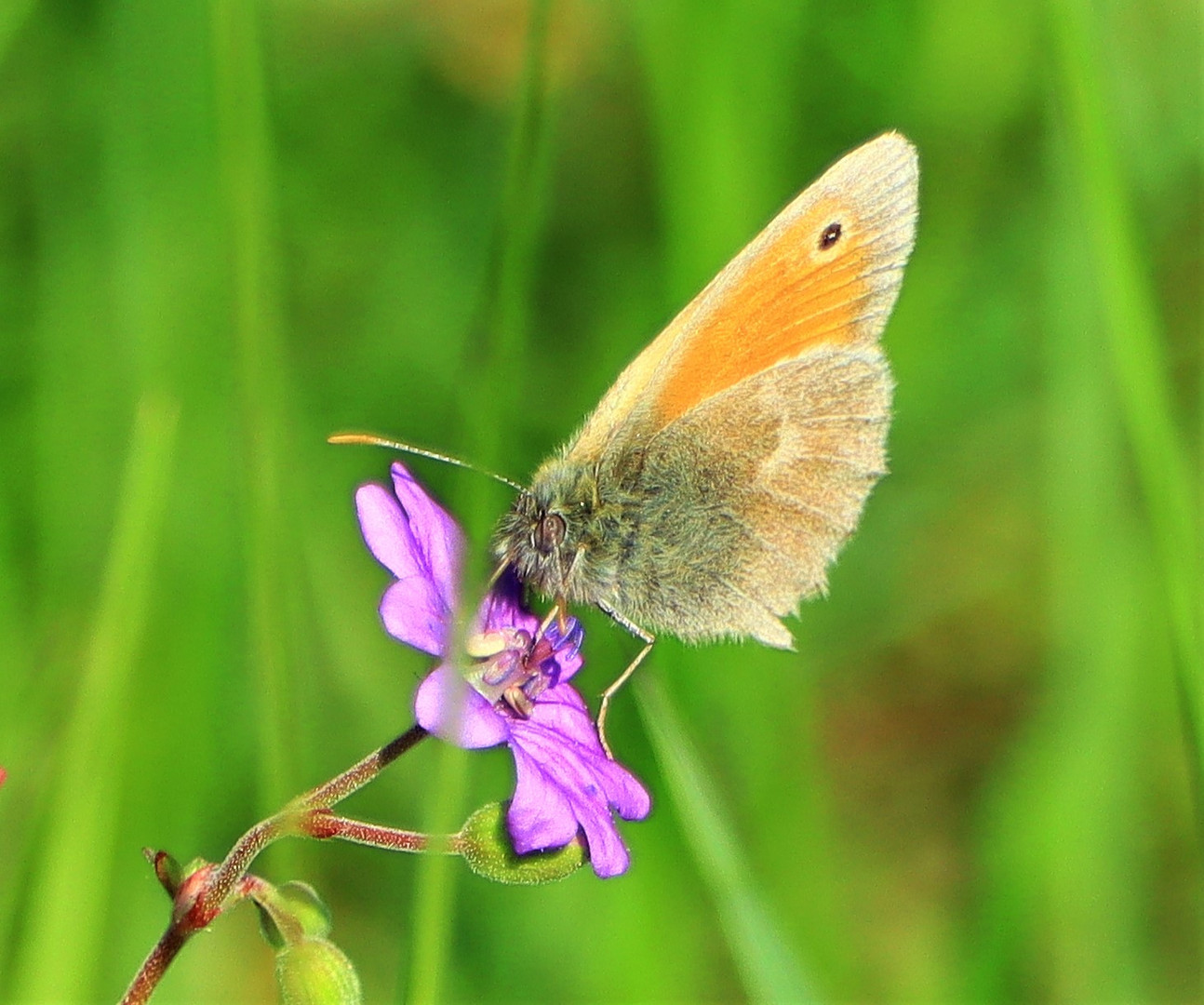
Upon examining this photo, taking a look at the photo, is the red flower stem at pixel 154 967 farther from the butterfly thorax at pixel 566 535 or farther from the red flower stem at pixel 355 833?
the butterfly thorax at pixel 566 535

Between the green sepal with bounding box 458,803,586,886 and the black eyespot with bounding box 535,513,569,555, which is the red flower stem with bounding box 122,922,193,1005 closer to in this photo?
the green sepal with bounding box 458,803,586,886

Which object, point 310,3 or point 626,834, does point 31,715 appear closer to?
point 626,834

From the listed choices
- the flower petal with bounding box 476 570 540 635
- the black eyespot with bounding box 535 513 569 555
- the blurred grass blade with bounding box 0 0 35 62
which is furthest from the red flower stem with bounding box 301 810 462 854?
the blurred grass blade with bounding box 0 0 35 62

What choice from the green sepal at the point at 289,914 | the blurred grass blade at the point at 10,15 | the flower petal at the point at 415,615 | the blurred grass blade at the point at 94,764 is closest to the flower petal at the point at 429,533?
the flower petal at the point at 415,615

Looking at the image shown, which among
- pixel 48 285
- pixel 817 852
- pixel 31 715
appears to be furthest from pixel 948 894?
pixel 48 285

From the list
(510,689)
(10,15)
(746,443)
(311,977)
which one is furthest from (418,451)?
(10,15)
